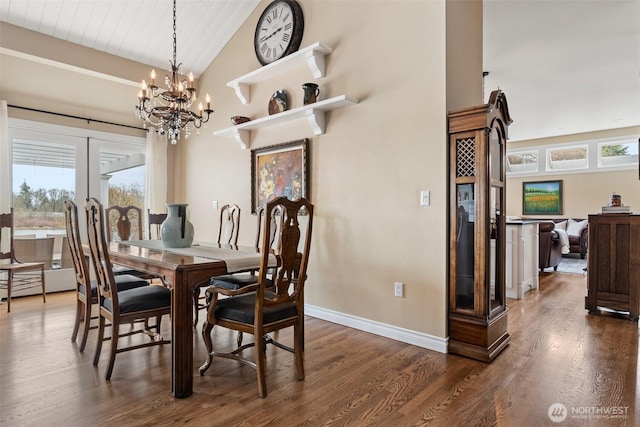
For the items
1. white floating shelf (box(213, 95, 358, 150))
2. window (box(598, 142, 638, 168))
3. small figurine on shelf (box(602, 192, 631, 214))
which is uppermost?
window (box(598, 142, 638, 168))

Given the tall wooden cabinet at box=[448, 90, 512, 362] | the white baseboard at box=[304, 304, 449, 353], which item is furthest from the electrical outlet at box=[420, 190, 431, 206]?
the white baseboard at box=[304, 304, 449, 353]

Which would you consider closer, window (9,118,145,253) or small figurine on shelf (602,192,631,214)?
small figurine on shelf (602,192,631,214)

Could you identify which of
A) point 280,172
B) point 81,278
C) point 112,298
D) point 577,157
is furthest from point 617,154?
point 81,278

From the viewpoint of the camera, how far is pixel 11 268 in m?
3.83

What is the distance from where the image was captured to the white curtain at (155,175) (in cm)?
538

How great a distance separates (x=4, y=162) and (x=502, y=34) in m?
5.85

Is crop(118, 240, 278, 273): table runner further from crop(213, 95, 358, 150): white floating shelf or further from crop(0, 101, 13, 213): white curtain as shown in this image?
crop(0, 101, 13, 213): white curtain

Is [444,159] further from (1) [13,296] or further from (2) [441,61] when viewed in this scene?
(1) [13,296]

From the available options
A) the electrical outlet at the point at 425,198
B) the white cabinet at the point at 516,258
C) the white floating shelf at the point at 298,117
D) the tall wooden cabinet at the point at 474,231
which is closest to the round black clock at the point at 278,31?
the white floating shelf at the point at 298,117

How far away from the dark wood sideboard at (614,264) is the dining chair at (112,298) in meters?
4.04

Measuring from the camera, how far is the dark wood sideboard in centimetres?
350

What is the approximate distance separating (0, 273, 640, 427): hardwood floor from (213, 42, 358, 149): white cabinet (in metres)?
2.05

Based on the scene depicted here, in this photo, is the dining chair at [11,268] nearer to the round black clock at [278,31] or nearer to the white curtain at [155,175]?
the white curtain at [155,175]

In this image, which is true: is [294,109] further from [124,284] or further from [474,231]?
[124,284]
